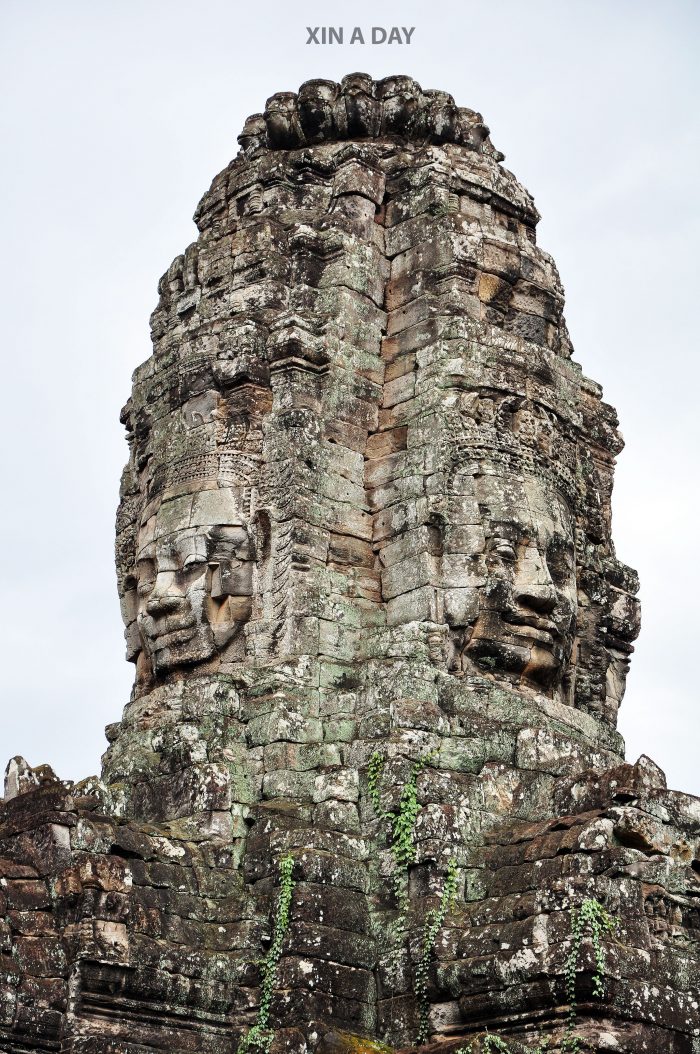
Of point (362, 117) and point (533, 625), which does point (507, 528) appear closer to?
point (533, 625)

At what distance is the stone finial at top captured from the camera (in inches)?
774

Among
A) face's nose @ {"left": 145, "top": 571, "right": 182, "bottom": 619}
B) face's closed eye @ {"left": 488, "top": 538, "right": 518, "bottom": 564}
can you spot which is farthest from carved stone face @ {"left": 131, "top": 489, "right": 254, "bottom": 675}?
face's closed eye @ {"left": 488, "top": 538, "right": 518, "bottom": 564}

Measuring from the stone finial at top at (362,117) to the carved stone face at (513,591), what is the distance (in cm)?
422

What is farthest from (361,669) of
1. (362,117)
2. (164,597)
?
(362,117)

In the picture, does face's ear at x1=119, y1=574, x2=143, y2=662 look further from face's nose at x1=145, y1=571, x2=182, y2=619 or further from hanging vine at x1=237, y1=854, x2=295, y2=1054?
hanging vine at x1=237, y1=854, x2=295, y2=1054

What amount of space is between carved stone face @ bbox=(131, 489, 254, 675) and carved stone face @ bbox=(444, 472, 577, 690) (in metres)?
1.94

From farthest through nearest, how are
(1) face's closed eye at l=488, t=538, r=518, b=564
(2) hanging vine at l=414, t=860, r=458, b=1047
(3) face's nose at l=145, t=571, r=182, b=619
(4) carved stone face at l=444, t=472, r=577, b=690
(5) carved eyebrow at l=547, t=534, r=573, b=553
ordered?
1. (5) carved eyebrow at l=547, t=534, r=573, b=553
2. (3) face's nose at l=145, t=571, r=182, b=619
3. (1) face's closed eye at l=488, t=538, r=518, b=564
4. (4) carved stone face at l=444, t=472, r=577, b=690
5. (2) hanging vine at l=414, t=860, r=458, b=1047

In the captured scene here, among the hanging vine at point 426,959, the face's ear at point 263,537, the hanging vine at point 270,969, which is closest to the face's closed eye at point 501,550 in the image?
the face's ear at point 263,537

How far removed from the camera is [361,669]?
1684 cm

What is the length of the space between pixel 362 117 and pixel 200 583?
5527 mm

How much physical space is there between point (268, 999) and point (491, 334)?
676 centimetres

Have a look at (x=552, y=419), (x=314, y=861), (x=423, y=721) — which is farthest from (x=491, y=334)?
(x=314, y=861)

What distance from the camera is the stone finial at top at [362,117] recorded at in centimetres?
1967

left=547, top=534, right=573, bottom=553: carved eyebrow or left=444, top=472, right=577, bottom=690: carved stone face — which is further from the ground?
Answer: left=547, top=534, right=573, bottom=553: carved eyebrow
